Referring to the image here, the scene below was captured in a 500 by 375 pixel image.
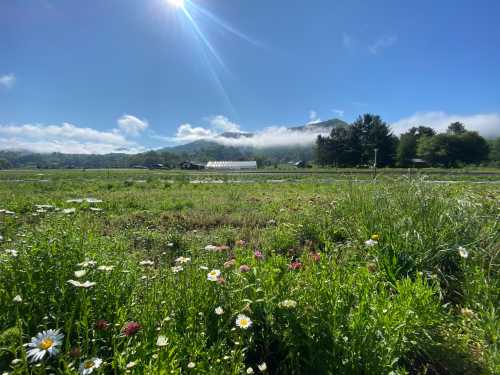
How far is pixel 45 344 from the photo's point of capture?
1391mm

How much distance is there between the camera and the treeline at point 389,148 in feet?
240

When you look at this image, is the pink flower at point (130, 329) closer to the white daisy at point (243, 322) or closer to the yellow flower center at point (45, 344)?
the yellow flower center at point (45, 344)

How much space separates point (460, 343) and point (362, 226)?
1842 mm

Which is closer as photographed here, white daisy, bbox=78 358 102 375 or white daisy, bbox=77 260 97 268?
white daisy, bbox=78 358 102 375

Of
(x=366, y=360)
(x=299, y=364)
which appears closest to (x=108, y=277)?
(x=299, y=364)

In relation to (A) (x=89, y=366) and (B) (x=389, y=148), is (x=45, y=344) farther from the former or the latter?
(B) (x=389, y=148)

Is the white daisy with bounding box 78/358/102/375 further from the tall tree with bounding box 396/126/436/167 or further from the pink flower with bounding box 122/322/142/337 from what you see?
the tall tree with bounding box 396/126/436/167

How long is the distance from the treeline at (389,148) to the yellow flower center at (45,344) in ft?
249

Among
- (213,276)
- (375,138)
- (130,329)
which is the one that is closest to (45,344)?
(130,329)

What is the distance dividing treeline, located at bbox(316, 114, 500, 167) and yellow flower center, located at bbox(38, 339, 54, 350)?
75.7m

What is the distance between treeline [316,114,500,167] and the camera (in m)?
73.1

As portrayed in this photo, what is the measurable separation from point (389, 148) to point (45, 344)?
85721 mm

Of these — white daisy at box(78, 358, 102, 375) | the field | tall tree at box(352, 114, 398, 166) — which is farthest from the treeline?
white daisy at box(78, 358, 102, 375)

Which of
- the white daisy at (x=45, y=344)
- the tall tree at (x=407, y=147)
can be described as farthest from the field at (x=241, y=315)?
the tall tree at (x=407, y=147)
